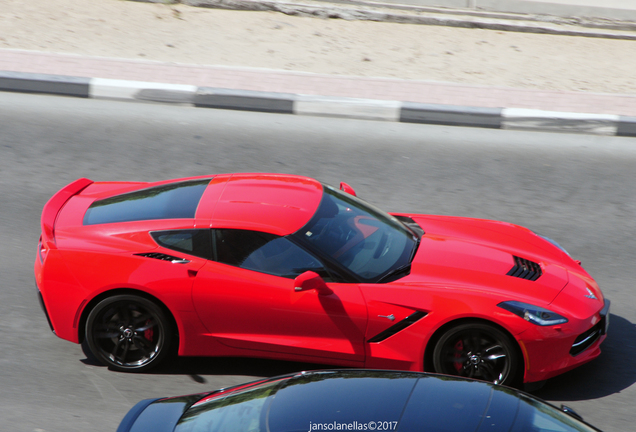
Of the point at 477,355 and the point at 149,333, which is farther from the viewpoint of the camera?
the point at 149,333

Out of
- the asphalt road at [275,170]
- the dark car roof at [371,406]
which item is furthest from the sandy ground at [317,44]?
the dark car roof at [371,406]

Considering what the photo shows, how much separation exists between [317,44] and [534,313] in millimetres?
8282

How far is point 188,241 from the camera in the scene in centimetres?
460

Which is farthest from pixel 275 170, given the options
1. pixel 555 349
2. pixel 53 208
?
pixel 555 349

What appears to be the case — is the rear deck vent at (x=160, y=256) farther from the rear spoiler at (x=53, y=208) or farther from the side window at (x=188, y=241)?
the rear spoiler at (x=53, y=208)

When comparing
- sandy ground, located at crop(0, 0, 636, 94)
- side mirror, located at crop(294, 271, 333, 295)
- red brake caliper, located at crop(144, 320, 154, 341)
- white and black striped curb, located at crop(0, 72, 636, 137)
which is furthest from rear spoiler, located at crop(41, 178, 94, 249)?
sandy ground, located at crop(0, 0, 636, 94)

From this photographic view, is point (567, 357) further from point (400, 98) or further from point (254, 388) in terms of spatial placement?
point (400, 98)

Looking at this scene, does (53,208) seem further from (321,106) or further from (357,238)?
(321,106)

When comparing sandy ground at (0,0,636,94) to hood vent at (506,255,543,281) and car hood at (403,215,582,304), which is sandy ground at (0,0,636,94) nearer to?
car hood at (403,215,582,304)

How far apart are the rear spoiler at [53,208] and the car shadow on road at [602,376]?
A: 3568 mm

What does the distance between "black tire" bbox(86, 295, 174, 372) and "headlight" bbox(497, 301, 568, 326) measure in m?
2.29

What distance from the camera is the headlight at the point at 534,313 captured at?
14.1 feet

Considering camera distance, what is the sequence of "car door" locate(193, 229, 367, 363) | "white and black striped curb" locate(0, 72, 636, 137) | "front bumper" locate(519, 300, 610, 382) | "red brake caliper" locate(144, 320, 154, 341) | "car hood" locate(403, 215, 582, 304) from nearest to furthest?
"front bumper" locate(519, 300, 610, 382) < "car door" locate(193, 229, 367, 363) < "car hood" locate(403, 215, 582, 304) < "red brake caliper" locate(144, 320, 154, 341) < "white and black striped curb" locate(0, 72, 636, 137)

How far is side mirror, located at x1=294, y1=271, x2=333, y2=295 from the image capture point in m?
4.29
